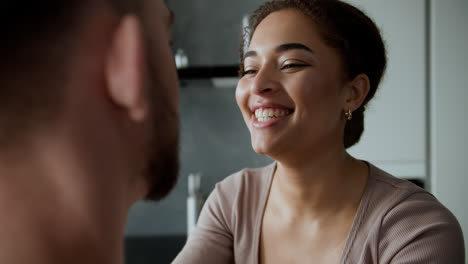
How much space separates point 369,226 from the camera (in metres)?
0.93

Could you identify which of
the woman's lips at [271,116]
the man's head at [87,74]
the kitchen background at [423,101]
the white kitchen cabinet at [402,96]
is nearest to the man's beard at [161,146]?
the man's head at [87,74]

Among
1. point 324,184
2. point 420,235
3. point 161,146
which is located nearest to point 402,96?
point 324,184

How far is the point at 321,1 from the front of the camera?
41.6 inches

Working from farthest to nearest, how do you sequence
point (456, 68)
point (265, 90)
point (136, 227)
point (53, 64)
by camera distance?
point (136, 227), point (456, 68), point (265, 90), point (53, 64)

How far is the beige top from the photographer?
2.77 ft

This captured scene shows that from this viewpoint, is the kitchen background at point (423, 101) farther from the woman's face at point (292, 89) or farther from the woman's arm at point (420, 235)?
the woman's arm at point (420, 235)

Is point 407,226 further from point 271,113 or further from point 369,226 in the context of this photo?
point 271,113

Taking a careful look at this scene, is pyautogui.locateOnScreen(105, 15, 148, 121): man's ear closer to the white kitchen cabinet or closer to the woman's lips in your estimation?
the woman's lips

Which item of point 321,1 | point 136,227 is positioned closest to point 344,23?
point 321,1

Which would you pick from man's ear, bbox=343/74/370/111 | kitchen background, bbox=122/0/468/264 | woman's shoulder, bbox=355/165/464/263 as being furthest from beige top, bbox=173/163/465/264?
kitchen background, bbox=122/0/468/264

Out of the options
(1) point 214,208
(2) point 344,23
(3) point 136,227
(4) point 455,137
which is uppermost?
(2) point 344,23

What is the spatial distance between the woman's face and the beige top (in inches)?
7.5

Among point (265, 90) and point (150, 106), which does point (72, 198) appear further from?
point (265, 90)

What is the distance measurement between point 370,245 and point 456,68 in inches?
61.6
